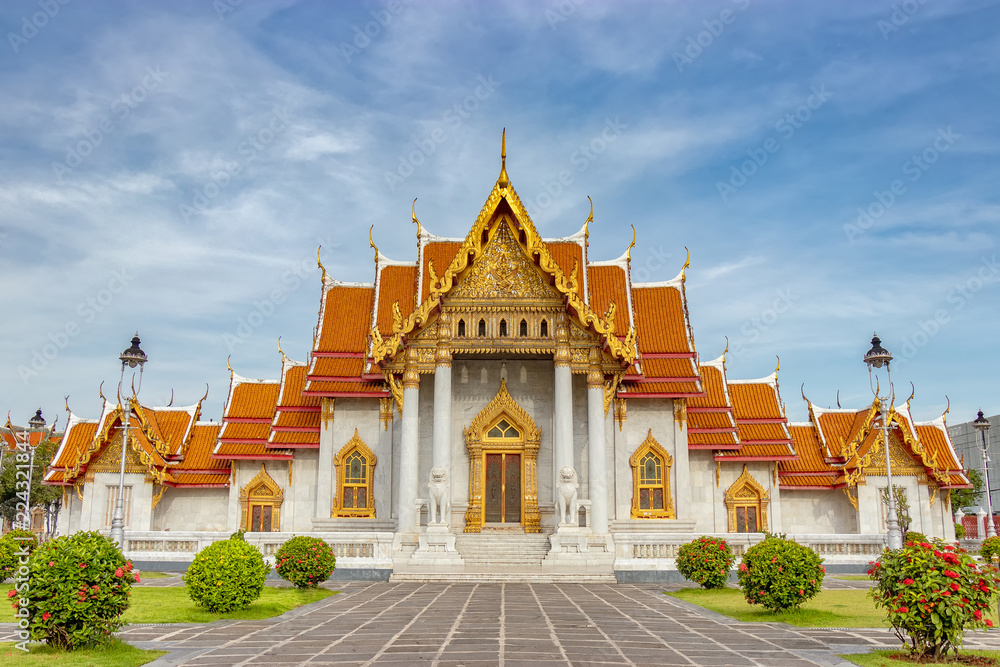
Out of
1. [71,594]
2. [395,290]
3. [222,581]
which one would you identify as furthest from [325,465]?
[71,594]

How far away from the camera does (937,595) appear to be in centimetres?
888

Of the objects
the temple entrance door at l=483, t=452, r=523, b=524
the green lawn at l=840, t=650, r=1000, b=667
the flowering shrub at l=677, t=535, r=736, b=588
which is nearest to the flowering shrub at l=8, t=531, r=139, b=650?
the green lawn at l=840, t=650, r=1000, b=667

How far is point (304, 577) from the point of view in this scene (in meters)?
16.4

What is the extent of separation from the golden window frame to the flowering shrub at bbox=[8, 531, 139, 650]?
1824cm

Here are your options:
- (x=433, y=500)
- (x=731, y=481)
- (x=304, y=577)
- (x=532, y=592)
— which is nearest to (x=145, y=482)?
(x=433, y=500)

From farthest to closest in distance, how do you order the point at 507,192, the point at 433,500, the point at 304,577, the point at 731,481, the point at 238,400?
the point at 238,400 < the point at 731,481 < the point at 507,192 < the point at 433,500 < the point at 304,577

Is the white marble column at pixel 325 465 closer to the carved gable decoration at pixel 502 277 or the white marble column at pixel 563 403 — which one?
the carved gable decoration at pixel 502 277

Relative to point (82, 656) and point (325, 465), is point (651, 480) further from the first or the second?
point (82, 656)

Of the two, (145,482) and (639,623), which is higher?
(145,482)

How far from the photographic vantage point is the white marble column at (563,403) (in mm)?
22562

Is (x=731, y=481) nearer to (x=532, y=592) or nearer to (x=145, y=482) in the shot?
(x=532, y=592)

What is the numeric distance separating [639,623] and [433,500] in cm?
1034

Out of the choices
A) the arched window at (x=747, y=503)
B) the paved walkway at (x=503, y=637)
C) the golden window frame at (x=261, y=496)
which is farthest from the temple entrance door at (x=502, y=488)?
the paved walkway at (x=503, y=637)

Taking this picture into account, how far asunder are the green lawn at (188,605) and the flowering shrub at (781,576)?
7472 millimetres
